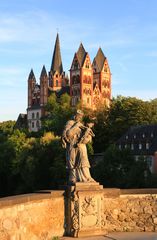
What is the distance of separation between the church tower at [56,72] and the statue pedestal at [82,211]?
123026 millimetres

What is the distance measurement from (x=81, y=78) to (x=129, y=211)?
111357 millimetres

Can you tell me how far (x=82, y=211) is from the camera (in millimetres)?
11539

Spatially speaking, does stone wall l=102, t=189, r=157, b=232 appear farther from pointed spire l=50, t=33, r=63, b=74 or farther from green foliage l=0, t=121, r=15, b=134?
pointed spire l=50, t=33, r=63, b=74

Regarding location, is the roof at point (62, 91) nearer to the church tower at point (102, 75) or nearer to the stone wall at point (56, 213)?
the church tower at point (102, 75)

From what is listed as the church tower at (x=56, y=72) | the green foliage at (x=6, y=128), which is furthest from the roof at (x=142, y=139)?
the church tower at (x=56, y=72)

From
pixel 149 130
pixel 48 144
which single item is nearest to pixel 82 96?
pixel 149 130

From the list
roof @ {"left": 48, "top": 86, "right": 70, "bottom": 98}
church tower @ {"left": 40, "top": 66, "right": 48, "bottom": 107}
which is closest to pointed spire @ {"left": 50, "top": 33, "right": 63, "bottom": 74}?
church tower @ {"left": 40, "top": 66, "right": 48, "bottom": 107}

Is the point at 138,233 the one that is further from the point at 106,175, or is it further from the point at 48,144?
the point at 48,144

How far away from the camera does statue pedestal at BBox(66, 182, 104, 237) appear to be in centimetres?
1145

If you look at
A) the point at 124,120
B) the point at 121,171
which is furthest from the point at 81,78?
the point at 121,171

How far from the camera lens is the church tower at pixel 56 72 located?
13580 cm

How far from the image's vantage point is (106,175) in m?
48.0

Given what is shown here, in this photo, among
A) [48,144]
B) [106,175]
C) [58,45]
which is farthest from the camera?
[58,45]

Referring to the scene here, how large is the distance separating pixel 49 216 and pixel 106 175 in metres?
37.1
